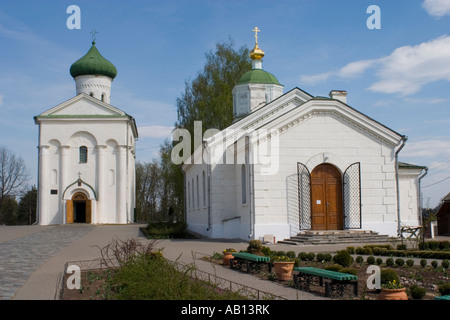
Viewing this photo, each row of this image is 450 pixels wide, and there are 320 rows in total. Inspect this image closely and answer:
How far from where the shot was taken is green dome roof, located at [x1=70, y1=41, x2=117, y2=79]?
44844 millimetres

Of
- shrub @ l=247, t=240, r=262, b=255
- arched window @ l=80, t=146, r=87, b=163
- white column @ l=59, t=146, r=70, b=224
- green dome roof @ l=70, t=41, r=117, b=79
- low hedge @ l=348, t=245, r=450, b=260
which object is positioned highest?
green dome roof @ l=70, t=41, r=117, b=79

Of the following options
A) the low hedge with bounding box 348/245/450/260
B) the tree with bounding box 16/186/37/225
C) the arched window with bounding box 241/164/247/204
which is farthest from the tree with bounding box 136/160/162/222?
the low hedge with bounding box 348/245/450/260

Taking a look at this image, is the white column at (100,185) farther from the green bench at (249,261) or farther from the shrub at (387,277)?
the shrub at (387,277)

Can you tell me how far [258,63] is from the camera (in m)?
31.8

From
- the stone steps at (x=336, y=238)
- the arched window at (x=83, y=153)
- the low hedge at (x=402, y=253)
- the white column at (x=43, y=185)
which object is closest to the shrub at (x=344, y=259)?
the low hedge at (x=402, y=253)

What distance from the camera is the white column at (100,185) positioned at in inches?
1617

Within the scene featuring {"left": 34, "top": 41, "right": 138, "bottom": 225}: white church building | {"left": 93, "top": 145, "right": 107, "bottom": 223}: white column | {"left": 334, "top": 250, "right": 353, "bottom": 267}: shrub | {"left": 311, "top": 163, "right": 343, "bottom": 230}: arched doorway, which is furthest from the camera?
{"left": 93, "top": 145, "right": 107, "bottom": 223}: white column

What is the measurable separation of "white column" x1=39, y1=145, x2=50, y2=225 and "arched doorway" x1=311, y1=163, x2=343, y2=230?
2683cm

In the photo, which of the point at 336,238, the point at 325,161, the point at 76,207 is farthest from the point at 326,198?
the point at 76,207

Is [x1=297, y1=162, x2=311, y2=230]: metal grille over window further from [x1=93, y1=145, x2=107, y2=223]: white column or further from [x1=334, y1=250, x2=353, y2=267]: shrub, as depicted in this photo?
[x1=93, y1=145, x2=107, y2=223]: white column

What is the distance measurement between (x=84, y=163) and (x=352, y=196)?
26.7 metres

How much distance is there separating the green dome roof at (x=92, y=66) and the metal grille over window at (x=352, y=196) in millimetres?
30147
